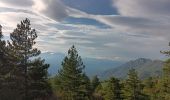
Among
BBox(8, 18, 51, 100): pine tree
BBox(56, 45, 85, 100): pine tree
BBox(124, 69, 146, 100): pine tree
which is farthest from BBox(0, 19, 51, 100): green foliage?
BBox(124, 69, 146, 100): pine tree

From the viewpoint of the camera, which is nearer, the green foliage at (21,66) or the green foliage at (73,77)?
the green foliage at (21,66)

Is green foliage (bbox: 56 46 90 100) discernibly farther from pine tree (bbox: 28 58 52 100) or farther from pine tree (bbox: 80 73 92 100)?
pine tree (bbox: 28 58 52 100)

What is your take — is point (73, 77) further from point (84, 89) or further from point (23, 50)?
point (23, 50)

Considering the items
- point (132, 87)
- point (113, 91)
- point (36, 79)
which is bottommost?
point (113, 91)

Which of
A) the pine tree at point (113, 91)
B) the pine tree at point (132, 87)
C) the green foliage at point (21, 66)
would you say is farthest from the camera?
the pine tree at point (113, 91)

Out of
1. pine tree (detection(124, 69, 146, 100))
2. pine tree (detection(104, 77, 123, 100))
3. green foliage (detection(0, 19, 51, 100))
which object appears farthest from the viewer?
pine tree (detection(104, 77, 123, 100))

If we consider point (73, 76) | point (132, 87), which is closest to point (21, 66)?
point (73, 76)

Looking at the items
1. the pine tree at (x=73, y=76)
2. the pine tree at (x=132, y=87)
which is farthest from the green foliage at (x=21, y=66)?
the pine tree at (x=132, y=87)

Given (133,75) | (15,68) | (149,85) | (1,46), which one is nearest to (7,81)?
(15,68)

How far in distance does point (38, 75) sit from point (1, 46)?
615 centimetres

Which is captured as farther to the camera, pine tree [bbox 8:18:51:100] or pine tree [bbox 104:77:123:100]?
pine tree [bbox 104:77:123:100]

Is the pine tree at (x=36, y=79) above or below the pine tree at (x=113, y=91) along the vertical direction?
above

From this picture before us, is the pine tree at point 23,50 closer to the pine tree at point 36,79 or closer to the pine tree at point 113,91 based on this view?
the pine tree at point 36,79

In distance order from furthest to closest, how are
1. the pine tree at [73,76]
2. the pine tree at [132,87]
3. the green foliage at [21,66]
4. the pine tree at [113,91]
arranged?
the pine tree at [113,91], the pine tree at [132,87], the pine tree at [73,76], the green foliage at [21,66]
